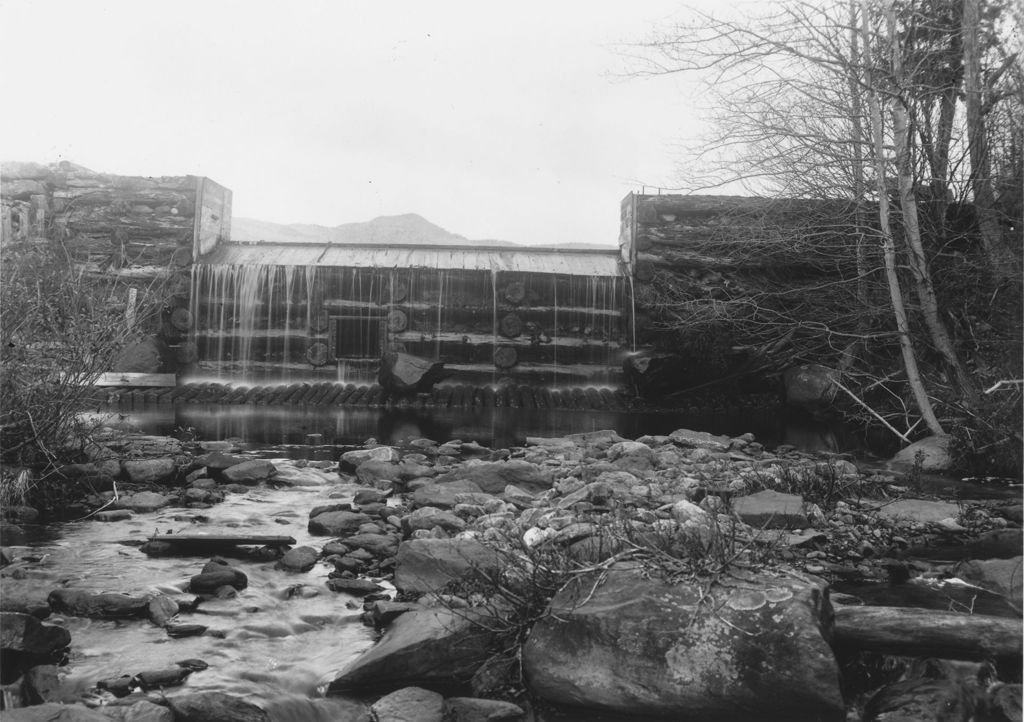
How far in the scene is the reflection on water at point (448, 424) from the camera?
11406mm

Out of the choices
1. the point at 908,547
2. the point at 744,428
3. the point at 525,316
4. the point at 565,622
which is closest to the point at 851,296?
the point at 744,428

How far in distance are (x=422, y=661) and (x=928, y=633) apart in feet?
6.75

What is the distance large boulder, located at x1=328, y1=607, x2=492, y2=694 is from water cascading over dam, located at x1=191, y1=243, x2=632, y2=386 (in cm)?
1452

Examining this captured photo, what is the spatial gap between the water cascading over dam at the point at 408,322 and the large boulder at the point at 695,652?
48.3 feet

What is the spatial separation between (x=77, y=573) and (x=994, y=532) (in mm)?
5829

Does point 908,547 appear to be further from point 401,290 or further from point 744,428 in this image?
point 401,290

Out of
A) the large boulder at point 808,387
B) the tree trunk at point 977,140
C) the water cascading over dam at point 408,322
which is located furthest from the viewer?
the water cascading over dam at point 408,322

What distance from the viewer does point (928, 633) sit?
11.7 feet

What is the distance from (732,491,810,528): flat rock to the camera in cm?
564

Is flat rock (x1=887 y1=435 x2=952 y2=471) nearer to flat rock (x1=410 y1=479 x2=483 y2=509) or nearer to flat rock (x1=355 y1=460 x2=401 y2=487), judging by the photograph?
flat rock (x1=410 y1=479 x2=483 y2=509)

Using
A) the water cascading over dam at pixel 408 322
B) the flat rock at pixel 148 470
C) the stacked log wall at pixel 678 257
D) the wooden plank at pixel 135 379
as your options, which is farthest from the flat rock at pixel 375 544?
the wooden plank at pixel 135 379

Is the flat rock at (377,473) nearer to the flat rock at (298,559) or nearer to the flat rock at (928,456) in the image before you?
the flat rock at (298,559)

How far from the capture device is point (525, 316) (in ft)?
59.8

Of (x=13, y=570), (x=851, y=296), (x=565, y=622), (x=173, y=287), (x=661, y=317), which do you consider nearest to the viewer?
(x=565, y=622)
